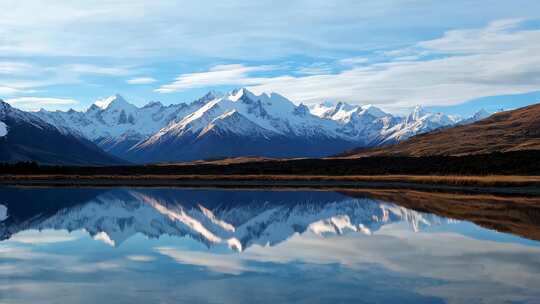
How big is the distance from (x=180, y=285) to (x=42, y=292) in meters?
4.95

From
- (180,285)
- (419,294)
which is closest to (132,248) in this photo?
(180,285)

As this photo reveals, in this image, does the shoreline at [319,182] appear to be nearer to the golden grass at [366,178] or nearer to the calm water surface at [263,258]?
the golden grass at [366,178]

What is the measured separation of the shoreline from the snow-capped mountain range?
852 inches

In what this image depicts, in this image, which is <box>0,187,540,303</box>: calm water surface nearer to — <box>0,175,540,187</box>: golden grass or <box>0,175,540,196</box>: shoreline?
<box>0,175,540,196</box>: shoreline

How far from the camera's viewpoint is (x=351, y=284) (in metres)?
25.6

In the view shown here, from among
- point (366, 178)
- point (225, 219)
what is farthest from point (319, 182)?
point (225, 219)

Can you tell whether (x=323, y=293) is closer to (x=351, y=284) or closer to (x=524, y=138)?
(x=351, y=284)

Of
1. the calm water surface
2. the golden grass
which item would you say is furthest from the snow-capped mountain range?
the golden grass

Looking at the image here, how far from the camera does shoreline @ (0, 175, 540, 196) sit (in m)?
85.1

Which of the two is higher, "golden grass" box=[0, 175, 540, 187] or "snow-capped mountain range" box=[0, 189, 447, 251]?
"golden grass" box=[0, 175, 540, 187]

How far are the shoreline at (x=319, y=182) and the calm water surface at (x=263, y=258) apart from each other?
30.7 meters

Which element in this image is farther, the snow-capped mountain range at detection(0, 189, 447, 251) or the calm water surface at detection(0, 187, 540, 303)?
the snow-capped mountain range at detection(0, 189, 447, 251)

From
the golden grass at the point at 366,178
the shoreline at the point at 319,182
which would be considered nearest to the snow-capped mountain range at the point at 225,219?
the shoreline at the point at 319,182

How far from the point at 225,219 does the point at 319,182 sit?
60.6 meters
